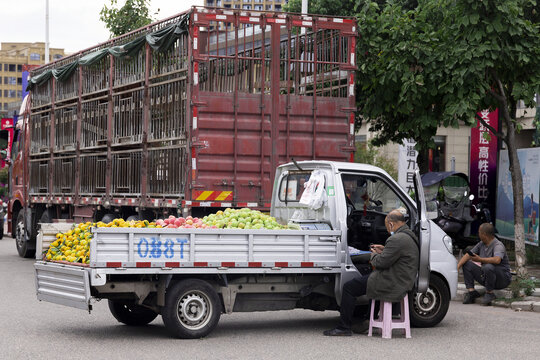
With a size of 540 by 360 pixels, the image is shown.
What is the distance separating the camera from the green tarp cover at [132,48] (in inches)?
599

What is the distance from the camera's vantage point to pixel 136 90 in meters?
17.3

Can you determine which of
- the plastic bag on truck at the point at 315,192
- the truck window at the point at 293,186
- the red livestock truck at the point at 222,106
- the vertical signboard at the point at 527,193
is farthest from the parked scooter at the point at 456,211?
Result: the plastic bag on truck at the point at 315,192

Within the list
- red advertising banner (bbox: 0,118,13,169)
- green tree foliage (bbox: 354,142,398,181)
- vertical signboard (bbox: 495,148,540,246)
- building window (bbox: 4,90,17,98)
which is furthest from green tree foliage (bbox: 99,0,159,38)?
building window (bbox: 4,90,17,98)

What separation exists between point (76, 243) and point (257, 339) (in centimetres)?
220

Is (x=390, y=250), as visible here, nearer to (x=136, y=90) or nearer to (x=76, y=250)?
(x=76, y=250)

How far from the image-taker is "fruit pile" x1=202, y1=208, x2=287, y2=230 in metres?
10.5

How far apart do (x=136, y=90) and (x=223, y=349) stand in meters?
8.91

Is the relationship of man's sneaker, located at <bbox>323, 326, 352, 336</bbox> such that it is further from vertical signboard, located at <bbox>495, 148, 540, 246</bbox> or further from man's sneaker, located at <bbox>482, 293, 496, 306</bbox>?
vertical signboard, located at <bbox>495, 148, 540, 246</bbox>

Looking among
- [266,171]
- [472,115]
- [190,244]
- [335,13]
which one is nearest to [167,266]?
[190,244]

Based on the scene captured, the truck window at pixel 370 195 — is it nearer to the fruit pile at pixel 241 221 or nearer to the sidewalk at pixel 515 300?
the fruit pile at pixel 241 221

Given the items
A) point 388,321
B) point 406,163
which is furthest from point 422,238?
point 406,163

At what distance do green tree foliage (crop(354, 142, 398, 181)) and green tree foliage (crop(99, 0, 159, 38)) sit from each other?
64.1 ft

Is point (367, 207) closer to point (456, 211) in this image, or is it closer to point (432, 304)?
point (432, 304)

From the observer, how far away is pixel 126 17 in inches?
1065
